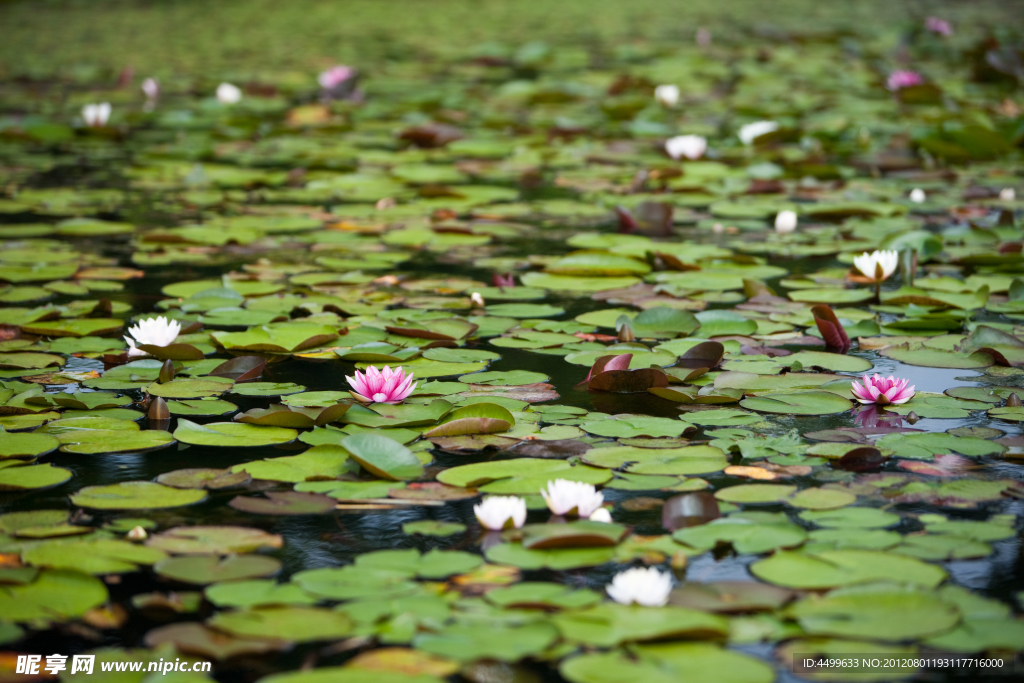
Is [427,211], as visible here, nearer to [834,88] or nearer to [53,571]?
[53,571]

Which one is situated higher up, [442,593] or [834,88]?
[834,88]

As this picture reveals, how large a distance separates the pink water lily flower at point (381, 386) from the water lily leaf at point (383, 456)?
268 millimetres

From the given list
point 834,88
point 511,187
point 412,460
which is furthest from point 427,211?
point 834,88

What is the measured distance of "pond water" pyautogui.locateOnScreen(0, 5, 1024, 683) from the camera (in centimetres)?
141

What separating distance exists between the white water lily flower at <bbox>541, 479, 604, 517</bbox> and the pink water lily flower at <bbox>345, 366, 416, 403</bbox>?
0.57 meters

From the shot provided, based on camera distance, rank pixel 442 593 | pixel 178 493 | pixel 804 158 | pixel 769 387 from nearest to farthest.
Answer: pixel 442 593, pixel 178 493, pixel 769 387, pixel 804 158

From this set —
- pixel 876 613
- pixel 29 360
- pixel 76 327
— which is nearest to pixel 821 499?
pixel 876 613

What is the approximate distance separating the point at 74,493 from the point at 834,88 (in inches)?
261

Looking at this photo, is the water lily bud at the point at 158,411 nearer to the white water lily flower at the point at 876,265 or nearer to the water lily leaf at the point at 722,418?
the water lily leaf at the point at 722,418

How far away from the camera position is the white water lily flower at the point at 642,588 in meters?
1.42

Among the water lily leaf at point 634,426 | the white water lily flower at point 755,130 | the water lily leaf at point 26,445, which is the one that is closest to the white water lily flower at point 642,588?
the water lily leaf at point 634,426

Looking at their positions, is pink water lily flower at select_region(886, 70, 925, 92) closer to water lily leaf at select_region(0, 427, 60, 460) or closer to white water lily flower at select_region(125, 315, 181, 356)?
white water lily flower at select_region(125, 315, 181, 356)

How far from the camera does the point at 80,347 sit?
8.57 feet

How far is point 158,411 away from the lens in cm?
215
